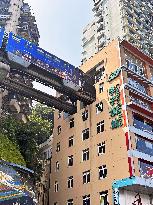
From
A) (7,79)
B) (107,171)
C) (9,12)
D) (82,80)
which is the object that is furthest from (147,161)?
(9,12)

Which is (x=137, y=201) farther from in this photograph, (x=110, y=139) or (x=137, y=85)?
(x=137, y=85)

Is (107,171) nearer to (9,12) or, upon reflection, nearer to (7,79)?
(7,79)

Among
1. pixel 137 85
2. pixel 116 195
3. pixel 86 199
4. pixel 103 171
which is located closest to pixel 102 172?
pixel 103 171

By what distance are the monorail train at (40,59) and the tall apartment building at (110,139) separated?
3.04 metres

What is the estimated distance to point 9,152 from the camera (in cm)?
3438

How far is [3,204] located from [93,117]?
15455mm

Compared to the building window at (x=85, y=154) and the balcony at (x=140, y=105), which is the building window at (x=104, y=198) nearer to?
the building window at (x=85, y=154)

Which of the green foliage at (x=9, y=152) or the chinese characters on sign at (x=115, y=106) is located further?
the chinese characters on sign at (x=115, y=106)

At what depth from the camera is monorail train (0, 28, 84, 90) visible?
34594 mm

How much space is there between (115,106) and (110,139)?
3.72 meters

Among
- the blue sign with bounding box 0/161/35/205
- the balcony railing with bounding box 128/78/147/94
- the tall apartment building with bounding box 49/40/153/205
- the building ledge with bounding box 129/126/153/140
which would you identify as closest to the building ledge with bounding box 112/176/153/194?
the tall apartment building with bounding box 49/40/153/205

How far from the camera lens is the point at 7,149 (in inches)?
1364

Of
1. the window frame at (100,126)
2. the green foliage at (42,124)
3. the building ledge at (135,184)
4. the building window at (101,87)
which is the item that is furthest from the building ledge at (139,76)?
the green foliage at (42,124)

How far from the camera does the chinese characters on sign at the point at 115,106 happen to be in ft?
111
